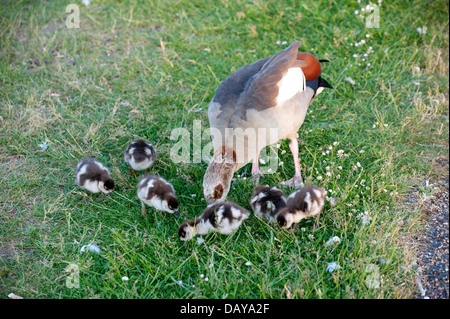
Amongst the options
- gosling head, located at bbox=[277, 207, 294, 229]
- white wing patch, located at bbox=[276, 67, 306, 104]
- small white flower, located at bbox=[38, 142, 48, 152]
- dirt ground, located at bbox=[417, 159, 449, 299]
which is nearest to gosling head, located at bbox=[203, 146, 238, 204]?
gosling head, located at bbox=[277, 207, 294, 229]

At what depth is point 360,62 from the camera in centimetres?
670

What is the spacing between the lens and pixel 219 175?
4.39 m

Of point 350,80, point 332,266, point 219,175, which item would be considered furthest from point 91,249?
point 350,80

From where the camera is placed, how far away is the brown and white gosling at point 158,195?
14.0ft

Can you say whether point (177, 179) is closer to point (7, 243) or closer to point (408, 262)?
point (7, 243)

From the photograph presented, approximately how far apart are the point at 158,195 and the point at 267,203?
3.48ft

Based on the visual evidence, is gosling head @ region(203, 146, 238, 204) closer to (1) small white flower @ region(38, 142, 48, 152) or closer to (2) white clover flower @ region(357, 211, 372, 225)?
(2) white clover flower @ region(357, 211, 372, 225)

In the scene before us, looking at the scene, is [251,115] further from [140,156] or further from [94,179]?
[94,179]

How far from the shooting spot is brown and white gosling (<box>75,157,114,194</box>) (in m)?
4.59

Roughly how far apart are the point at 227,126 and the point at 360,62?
3.13m

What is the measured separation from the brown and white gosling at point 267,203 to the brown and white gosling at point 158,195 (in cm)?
79

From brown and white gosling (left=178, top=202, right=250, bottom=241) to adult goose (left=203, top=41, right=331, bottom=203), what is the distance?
0.93ft

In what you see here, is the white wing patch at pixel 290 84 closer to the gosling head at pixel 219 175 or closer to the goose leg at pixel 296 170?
the goose leg at pixel 296 170

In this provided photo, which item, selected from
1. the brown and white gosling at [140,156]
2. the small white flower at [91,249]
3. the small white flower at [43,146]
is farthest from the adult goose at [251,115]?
the small white flower at [43,146]
